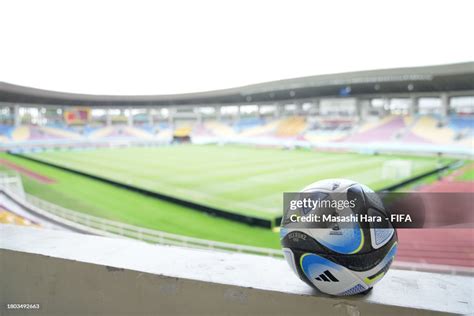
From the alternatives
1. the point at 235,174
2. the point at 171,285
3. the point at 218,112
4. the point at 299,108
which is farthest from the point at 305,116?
the point at 171,285

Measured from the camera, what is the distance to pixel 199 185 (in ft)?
27.4

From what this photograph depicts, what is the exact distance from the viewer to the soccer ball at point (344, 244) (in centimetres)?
71

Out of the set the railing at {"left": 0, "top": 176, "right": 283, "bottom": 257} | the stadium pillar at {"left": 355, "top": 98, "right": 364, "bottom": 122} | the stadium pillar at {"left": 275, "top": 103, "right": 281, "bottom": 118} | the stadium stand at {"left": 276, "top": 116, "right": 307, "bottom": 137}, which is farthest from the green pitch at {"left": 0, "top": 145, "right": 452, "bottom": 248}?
the stadium pillar at {"left": 275, "top": 103, "right": 281, "bottom": 118}

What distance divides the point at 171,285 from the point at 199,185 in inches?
296

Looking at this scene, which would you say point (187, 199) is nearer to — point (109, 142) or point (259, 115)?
point (109, 142)

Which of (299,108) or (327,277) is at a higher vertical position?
(299,108)

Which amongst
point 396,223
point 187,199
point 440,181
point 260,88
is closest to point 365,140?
point 260,88

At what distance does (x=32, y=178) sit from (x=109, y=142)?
419 inches

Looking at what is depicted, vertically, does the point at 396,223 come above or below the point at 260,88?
below

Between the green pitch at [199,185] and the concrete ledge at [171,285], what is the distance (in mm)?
3683

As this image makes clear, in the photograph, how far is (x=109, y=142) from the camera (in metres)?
19.8

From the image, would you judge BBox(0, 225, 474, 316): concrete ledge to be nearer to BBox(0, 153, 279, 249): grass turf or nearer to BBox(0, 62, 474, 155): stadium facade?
BBox(0, 153, 279, 249): grass turf

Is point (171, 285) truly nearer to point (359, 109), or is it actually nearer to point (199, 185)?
point (199, 185)

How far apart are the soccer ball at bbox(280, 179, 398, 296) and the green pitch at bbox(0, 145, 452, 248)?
389 cm
